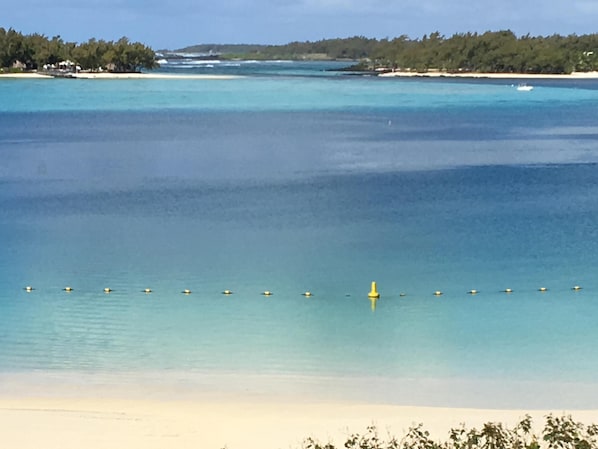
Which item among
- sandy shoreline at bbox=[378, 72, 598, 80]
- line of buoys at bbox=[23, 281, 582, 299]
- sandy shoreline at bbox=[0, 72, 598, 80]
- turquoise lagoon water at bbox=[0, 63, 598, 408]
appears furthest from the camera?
sandy shoreline at bbox=[378, 72, 598, 80]

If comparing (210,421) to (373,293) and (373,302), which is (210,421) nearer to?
(373,302)

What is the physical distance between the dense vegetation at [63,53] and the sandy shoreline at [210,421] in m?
143

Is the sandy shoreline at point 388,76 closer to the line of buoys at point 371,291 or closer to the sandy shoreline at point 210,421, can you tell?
the line of buoys at point 371,291

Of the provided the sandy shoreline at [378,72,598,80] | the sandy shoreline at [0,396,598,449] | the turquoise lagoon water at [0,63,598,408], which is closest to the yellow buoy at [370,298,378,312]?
the turquoise lagoon water at [0,63,598,408]

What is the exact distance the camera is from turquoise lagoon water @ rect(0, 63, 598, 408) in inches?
589

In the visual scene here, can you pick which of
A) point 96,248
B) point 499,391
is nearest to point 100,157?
point 96,248

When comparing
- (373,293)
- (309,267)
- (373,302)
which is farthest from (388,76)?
(373,302)

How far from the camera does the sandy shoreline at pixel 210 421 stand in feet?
37.9

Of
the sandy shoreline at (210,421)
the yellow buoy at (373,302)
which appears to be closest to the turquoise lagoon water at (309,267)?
the yellow buoy at (373,302)

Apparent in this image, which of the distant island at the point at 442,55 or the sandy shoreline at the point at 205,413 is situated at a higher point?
the distant island at the point at 442,55

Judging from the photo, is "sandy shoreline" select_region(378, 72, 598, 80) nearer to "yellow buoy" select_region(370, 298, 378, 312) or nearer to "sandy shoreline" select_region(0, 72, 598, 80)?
"sandy shoreline" select_region(0, 72, 598, 80)

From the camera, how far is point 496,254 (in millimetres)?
22938

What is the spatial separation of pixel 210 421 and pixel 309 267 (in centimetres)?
935

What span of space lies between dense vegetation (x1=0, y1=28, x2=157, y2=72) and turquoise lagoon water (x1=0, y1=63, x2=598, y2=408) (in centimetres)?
10684
